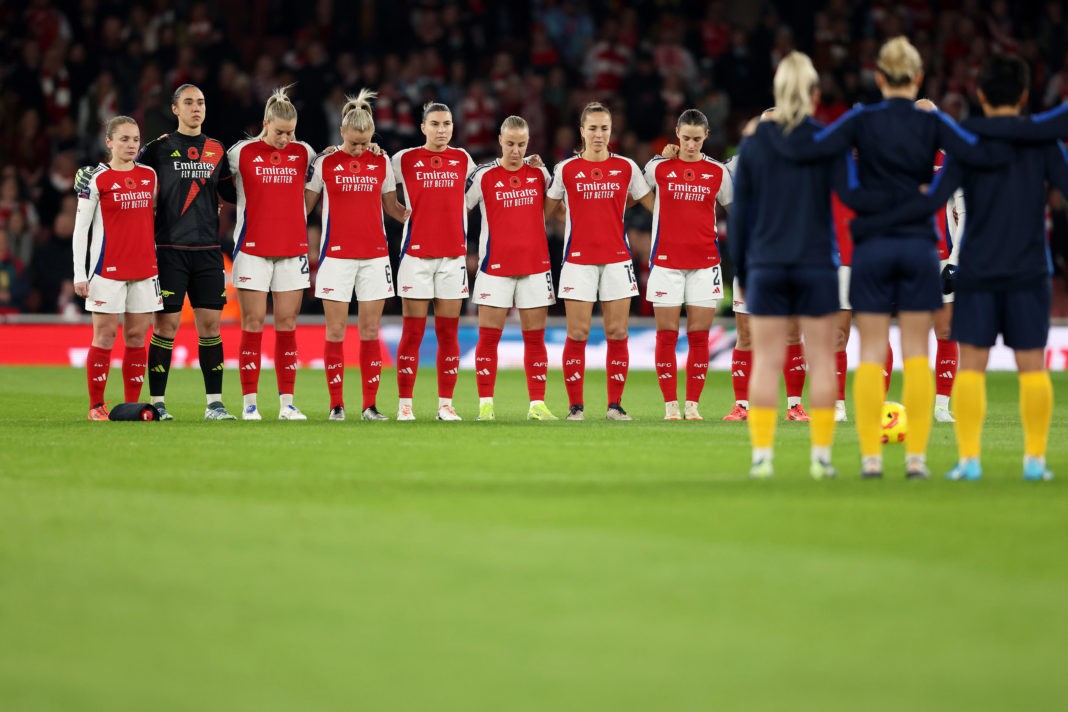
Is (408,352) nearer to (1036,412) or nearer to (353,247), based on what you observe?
(353,247)

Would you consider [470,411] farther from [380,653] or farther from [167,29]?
[167,29]

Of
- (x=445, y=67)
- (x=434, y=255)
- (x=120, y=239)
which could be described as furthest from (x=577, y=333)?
(x=445, y=67)

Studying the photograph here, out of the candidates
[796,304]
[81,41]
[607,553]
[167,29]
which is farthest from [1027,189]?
[81,41]

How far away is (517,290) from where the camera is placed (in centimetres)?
1162

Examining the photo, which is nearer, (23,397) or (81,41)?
(23,397)

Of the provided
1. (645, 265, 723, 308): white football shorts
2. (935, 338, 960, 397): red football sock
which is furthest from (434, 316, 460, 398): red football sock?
(935, 338, 960, 397): red football sock

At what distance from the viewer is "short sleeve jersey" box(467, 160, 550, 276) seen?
11555mm

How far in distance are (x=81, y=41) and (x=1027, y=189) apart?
17.9 m

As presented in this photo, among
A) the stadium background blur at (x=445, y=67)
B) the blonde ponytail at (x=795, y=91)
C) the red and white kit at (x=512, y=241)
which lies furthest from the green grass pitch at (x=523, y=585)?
the stadium background blur at (x=445, y=67)

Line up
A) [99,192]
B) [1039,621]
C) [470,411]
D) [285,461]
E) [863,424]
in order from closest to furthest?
[1039,621], [863,424], [285,461], [99,192], [470,411]

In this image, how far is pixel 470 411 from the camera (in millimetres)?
12547

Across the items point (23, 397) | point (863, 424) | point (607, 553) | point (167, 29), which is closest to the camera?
point (607, 553)

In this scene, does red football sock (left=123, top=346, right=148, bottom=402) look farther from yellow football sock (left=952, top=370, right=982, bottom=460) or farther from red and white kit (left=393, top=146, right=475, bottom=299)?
yellow football sock (left=952, top=370, right=982, bottom=460)

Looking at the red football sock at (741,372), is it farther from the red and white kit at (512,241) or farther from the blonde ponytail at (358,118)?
the blonde ponytail at (358,118)
